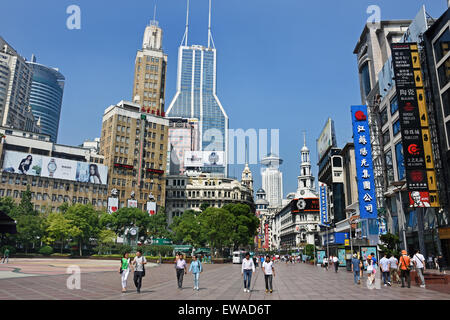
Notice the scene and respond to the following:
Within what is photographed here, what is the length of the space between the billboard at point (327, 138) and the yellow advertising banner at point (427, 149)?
142 feet

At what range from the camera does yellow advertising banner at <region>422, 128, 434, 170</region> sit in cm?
3422

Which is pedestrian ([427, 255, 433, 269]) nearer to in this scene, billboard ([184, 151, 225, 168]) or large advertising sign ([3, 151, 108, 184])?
large advertising sign ([3, 151, 108, 184])

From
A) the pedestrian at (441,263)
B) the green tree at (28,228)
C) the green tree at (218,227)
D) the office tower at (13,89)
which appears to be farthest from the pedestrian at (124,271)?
the office tower at (13,89)

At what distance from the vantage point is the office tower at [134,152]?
98.1 meters

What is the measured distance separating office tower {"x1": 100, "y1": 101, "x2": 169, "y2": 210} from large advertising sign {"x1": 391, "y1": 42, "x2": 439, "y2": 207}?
3006 inches

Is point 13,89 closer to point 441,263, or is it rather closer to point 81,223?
point 81,223

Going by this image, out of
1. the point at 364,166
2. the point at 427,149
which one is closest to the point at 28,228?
the point at 364,166

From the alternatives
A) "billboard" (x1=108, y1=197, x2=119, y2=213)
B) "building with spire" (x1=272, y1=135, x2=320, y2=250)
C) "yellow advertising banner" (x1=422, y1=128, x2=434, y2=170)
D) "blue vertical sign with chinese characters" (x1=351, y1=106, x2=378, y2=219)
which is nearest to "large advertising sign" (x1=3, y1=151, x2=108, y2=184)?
"billboard" (x1=108, y1=197, x2=119, y2=213)

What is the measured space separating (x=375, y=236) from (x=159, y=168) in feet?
234

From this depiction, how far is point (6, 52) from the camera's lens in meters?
160

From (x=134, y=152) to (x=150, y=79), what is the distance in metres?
30.4

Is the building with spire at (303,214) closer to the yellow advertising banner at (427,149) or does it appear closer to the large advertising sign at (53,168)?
the large advertising sign at (53,168)
